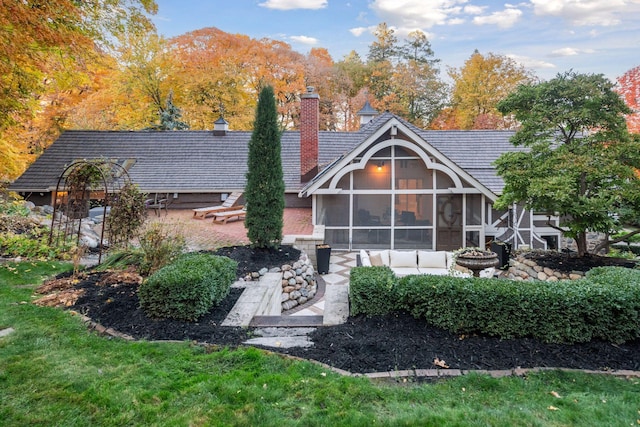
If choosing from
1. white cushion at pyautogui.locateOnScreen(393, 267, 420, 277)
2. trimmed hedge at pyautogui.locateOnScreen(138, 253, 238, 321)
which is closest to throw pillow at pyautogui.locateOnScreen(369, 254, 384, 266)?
white cushion at pyautogui.locateOnScreen(393, 267, 420, 277)

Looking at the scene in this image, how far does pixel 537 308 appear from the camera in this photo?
3.79 metres

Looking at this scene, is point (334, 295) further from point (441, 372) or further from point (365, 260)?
point (365, 260)

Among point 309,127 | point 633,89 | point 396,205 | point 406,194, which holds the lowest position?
point 396,205

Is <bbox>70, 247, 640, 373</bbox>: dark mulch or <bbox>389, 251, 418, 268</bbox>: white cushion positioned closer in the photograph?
<bbox>70, 247, 640, 373</bbox>: dark mulch

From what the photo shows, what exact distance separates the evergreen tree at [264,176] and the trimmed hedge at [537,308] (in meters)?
4.47

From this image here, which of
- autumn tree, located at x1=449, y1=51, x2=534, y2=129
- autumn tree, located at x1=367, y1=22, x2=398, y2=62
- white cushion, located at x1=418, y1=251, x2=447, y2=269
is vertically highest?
autumn tree, located at x1=367, y1=22, x2=398, y2=62

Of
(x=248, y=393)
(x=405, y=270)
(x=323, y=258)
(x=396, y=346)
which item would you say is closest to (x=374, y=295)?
(x=396, y=346)

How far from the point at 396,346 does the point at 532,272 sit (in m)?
5.25

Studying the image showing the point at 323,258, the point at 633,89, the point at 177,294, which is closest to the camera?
the point at 177,294

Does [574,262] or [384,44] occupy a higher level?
[384,44]

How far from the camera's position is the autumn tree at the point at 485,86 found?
69.7 feet

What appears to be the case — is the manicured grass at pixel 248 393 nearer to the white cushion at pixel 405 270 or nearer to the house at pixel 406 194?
the white cushion at pixel 405 270

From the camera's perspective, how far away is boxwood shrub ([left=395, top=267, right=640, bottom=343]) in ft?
12.3

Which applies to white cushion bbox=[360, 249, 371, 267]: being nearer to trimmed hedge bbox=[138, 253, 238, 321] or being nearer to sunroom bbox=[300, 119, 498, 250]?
sunroom bbox=[300, 119, 498, 250]
